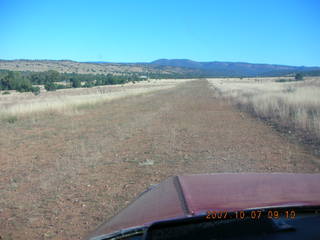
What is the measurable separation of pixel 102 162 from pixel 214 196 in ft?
23.1

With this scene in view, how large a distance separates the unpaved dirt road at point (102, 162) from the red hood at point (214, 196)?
8.18 ft

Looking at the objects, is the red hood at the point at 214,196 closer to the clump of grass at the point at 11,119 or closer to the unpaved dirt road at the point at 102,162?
the unpaved dirt road at the point at 102,162

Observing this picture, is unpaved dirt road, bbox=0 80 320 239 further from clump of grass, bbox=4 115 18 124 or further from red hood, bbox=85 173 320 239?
clump of grass, bbox=4 115 18 124

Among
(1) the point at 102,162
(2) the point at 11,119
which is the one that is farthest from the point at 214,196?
(2) the point at 11,119

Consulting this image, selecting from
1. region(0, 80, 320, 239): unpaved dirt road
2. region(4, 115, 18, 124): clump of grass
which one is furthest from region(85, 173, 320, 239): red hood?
region(4, 115, 18, 124): clump of grass

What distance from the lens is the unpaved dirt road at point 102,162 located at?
18.6 ft

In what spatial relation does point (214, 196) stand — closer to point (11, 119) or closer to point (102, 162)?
point (102, 162)

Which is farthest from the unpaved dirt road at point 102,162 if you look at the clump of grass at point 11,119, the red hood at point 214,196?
the clump of grass at point 11,119

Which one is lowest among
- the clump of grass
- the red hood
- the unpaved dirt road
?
the clump of grass

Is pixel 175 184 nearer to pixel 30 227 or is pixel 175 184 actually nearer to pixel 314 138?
pixel 30 227

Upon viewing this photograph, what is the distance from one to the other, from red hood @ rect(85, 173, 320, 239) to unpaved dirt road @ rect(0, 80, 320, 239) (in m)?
2.49

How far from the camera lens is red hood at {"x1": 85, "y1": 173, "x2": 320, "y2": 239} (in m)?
2.23

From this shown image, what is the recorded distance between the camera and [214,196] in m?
2.51

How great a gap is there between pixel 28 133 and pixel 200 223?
1455cm
